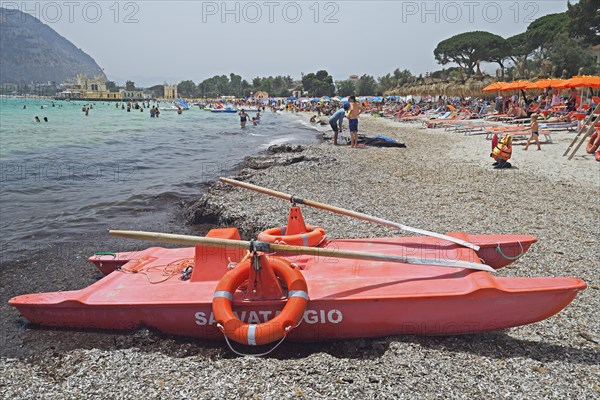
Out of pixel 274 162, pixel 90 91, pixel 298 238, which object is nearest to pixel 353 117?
pixel 274 162

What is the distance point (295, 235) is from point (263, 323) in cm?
165

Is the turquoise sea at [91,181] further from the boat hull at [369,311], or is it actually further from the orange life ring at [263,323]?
the orange life ring at [263,323]

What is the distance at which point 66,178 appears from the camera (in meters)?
14.7

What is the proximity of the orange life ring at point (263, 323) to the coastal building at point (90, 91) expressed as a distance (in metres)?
137

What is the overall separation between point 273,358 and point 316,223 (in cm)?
390

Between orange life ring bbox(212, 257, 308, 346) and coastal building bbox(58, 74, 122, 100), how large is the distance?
13677 cm

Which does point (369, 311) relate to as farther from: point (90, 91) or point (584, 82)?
point (90, 91)

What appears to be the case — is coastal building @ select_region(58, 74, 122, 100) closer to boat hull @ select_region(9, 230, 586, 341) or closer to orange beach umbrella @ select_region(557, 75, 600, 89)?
orange beach umbrella @ select_region(557, 75, 600, 89)

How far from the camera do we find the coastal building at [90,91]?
12650 cm

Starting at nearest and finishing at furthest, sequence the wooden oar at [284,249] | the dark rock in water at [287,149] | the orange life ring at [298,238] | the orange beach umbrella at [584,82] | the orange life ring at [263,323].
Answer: the orange life ring at [263,323]
the wooden oar at [284,249]
the orange life ring at [298,238]
the orange beach umbrella at [584,82]
the dark rock in water at [287,149]

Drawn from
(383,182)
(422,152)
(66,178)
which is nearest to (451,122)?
(422,152)

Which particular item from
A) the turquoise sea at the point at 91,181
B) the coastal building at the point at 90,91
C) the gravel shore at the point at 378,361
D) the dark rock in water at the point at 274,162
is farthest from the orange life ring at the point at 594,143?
the coastal building at the point at 90,91

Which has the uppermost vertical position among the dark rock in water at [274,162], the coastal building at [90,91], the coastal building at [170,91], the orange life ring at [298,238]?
the coastal building at [170,91]

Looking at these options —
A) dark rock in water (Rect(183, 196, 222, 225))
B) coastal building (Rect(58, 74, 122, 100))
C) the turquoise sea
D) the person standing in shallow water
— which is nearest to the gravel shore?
dark rock in water (Rect(183, 196, 222, 225))
